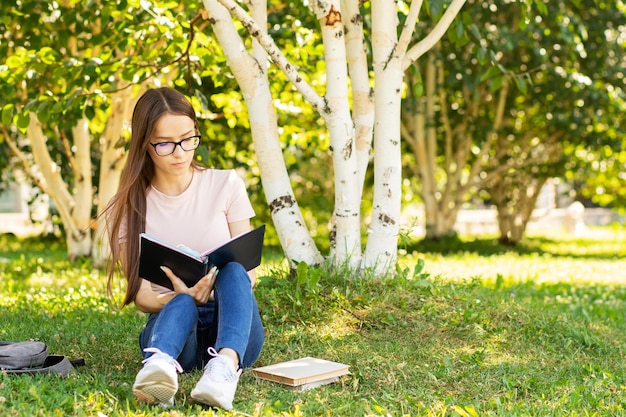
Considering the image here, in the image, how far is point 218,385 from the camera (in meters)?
2.95

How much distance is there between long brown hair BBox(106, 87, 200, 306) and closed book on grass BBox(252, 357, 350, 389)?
0.71 meters

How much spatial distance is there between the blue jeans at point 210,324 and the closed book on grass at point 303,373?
0.51 feet

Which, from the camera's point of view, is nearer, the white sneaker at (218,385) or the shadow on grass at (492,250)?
the white sneaker at (218,385)

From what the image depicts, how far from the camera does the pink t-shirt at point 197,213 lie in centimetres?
354

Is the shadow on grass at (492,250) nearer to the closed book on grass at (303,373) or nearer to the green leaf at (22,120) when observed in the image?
the green leaf at (22,120)

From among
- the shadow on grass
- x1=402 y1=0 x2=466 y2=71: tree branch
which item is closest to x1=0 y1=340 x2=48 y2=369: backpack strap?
x1=402 y1=0 x2=466 y2=71: tree branch

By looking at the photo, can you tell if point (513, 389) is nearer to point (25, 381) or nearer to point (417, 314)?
point (417, 314)

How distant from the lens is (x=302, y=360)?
12.1 ft

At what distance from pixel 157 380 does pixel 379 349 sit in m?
1.50

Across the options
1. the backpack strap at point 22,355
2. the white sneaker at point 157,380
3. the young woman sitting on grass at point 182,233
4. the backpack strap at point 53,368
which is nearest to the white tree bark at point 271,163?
the young woman sitting on grass at point 182,233

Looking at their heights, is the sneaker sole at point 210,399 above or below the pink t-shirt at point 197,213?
below

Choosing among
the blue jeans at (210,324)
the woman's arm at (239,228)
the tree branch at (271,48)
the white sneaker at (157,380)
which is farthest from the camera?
the tree branch at (271,48)

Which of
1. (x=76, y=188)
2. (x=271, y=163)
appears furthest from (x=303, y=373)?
(x=76, y=188)

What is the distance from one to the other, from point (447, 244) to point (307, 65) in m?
6.13
